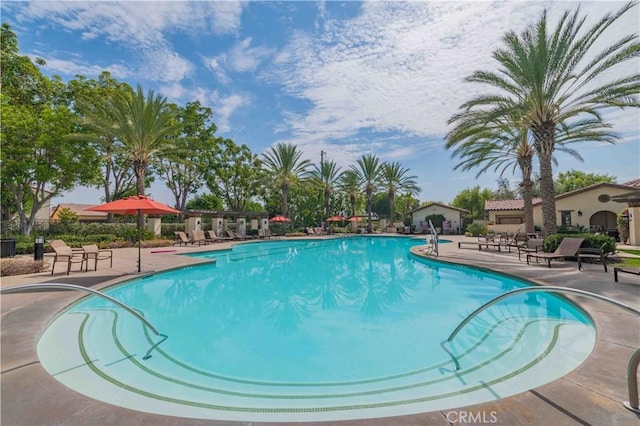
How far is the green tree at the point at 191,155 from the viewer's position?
30.9 metres

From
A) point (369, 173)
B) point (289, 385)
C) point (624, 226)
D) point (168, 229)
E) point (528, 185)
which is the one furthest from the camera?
point (369, 173)

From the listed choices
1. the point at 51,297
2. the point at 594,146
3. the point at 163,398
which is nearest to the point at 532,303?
the point at 163,398

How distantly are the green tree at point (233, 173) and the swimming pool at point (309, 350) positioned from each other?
1037 inches

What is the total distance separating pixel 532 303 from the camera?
7414 mm

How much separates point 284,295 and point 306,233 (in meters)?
25.3

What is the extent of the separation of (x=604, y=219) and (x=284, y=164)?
3068cm

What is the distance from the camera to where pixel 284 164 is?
33.5 metres

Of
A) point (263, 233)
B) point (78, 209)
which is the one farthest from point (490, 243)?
point (78, 209)

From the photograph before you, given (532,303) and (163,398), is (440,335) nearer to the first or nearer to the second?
(532,303)

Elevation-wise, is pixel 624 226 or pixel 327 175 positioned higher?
pixel 327 175

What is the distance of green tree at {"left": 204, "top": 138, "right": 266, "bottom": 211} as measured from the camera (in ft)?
111

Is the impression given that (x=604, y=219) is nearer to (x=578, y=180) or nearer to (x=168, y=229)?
(x=578, y=180)

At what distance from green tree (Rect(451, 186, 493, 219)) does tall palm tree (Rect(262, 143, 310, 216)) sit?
3069 cm

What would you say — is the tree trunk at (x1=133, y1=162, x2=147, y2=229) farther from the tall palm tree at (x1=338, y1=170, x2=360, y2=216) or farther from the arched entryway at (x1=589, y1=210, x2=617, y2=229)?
the arched entryway at (x1=589, y1=210, x2=617, y2=229)
